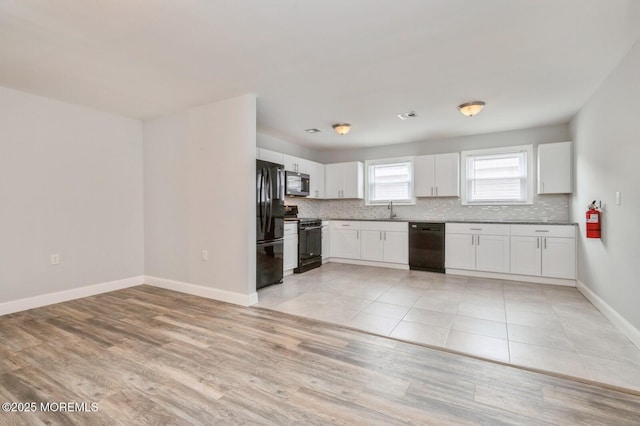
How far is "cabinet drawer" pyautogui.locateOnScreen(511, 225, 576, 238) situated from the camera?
13.9 feet

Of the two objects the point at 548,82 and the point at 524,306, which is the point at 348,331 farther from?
the point at 548,82

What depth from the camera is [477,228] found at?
487 centimetres

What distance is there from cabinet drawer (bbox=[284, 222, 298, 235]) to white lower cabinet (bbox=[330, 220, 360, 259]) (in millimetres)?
1274

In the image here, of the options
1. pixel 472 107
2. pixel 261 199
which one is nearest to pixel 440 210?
pixel 472 107

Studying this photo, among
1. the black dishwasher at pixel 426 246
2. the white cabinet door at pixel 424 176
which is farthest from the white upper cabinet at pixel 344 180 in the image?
the black dishwasher at pixel 426 246

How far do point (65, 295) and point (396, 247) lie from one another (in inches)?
195

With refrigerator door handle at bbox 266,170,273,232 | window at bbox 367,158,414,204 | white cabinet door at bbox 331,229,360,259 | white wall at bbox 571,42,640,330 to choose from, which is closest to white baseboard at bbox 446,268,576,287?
white wall at bbox 571,42,640,330

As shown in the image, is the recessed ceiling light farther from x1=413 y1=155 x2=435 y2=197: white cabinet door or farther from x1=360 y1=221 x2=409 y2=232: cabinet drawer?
x1=360 y1=221 x2=409 y2=232: cabinet drawer

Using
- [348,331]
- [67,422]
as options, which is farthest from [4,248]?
[348,331]

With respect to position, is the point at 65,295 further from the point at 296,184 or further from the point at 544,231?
the point at 544,231

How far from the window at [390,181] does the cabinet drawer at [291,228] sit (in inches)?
81.0

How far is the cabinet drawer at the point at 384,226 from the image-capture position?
5.49 meters

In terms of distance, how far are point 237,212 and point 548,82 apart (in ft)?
12.2

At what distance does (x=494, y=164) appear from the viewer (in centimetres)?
526
